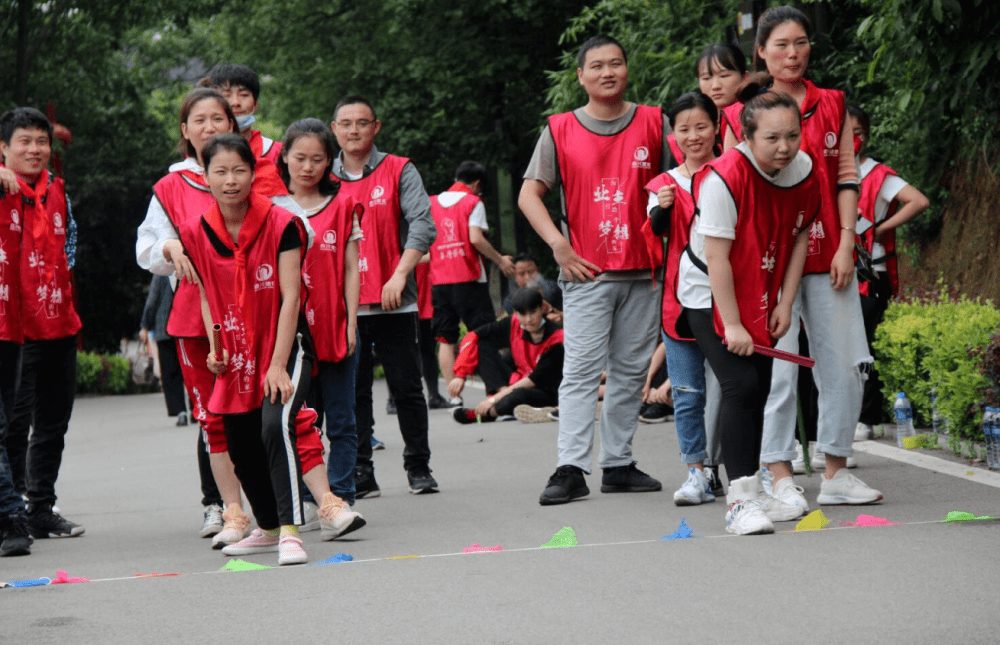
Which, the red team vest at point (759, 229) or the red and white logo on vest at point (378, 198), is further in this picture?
the red and white logo on vest at point (378, 198)

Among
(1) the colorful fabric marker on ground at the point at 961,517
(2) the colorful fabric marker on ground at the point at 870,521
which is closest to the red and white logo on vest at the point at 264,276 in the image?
(2) the colorful fabric marker on ground at the point at 870,521

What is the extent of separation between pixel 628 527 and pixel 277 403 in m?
1.56

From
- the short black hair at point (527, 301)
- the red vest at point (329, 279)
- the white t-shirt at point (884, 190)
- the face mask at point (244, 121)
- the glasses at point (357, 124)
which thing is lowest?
the short black hair at point (527, 301)

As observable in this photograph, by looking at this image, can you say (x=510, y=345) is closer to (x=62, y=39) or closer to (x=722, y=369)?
(x=722, y=369)

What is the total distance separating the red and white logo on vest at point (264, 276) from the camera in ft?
20.0

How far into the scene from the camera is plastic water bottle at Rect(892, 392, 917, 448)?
8578 millimetres

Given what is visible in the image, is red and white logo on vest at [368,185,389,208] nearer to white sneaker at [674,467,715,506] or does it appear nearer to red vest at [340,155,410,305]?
red vest at [340,155,410,305]

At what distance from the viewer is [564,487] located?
23.6 feet

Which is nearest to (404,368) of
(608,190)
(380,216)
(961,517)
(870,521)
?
(380,216)

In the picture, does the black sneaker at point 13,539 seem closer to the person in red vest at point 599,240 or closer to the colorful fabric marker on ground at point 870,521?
the person in red vest at point 599,240

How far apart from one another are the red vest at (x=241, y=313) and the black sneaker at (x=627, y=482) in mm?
2110

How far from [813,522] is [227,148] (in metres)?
2.80

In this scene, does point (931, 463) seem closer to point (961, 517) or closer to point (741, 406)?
point (961, 517)

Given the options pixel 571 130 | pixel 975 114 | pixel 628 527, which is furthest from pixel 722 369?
pixel 975 114
